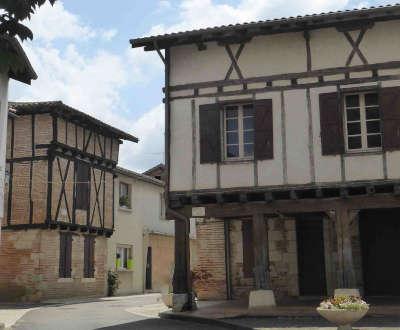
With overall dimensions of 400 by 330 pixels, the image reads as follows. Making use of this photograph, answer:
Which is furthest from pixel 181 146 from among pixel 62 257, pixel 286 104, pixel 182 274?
pixel 62 257

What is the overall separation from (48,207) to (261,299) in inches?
415

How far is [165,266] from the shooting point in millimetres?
31141

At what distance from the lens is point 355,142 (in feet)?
46.7

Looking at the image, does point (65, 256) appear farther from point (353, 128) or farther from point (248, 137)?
point (353, 128)

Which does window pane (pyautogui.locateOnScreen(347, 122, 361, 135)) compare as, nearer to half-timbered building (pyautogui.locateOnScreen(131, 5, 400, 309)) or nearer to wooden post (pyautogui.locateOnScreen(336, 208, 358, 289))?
A: half-timbered building (pyautogui.locateOnScreen(131, 5, 400, 309))

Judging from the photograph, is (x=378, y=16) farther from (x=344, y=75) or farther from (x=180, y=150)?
(x=180, y=150)

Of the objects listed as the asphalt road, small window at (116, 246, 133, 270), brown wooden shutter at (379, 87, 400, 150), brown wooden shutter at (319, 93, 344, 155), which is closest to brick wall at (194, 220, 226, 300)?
the asphalt road

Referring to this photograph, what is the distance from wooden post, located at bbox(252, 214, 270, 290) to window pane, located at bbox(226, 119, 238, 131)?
2.25 metres

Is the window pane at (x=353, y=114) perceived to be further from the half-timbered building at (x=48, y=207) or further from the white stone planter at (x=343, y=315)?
the half-timbered building at (x=48, y=207)

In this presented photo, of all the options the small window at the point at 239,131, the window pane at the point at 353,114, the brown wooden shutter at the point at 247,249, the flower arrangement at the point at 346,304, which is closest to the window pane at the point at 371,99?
the window pane at the point at 353,114

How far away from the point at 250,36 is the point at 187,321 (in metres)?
6.94

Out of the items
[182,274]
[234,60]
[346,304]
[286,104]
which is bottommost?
[346,304]

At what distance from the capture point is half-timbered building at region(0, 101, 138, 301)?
2162 cm

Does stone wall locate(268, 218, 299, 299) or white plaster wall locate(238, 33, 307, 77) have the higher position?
white plaster wall locate(238, 33, 307, 77)
